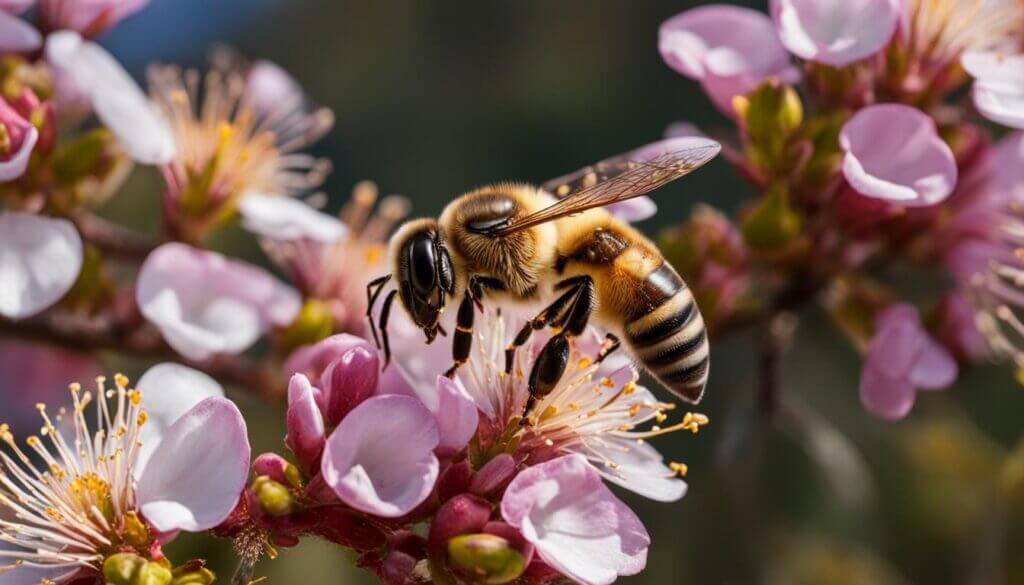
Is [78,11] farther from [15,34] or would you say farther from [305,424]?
[305,424]

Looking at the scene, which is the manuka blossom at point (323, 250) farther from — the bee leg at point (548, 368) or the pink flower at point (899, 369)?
the pink flower at point (899, 369)

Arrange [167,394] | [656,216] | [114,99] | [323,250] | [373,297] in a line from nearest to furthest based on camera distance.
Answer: [167,394] → [373,297] → [114,99] → [323,250] → [656,216]

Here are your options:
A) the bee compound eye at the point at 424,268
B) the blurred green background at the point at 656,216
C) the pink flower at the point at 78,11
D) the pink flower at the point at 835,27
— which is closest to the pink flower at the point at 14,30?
the pink flower at the point at 78,11

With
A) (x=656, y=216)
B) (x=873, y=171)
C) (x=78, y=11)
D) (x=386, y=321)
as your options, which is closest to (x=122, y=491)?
(x=386, y=321)

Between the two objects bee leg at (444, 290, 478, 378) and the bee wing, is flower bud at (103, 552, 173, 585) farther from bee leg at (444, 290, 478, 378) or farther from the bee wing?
the bee wing

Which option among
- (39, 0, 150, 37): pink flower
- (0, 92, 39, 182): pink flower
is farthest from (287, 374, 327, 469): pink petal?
(39, 0, 150, 37): pink flower

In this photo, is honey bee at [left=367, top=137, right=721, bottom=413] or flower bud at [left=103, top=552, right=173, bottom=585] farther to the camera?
honey bee at [left=367, top=137, right=721, bottom=413]
